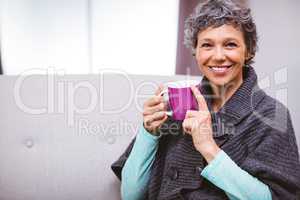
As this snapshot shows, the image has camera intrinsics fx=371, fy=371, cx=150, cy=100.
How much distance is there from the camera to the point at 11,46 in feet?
5.25

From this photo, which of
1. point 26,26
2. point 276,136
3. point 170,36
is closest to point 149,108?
point 276,136

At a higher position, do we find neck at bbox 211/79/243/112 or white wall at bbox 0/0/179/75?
white wall at bbox 0/0/179/75

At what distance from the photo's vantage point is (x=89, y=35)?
1638 millimetres

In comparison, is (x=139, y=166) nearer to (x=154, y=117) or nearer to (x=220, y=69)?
(x=154, y=117)

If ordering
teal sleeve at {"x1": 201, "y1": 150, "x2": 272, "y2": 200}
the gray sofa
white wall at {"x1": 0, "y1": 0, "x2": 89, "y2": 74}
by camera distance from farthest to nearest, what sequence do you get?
white wall at {"x1": 0, "y1": 0, "x2": 89, "y2": 74}, the gray sofa, teal sleeve at {"x1": 201, "y1": 150, "x2": 272, "y2": 200}

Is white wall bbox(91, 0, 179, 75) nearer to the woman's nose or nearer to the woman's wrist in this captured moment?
the woman's nose

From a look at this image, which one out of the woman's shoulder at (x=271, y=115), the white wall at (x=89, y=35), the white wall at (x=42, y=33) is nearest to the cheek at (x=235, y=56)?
the woman's shoulder at (x=271, y=115)

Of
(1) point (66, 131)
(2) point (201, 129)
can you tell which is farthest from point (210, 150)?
(1) point (66, 131)

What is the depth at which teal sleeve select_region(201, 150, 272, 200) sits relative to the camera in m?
0.85

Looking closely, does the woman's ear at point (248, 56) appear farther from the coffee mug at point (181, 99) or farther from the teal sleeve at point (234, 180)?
the teal sleeve at point (234, 180)

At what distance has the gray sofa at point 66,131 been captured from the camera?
1.27 metres

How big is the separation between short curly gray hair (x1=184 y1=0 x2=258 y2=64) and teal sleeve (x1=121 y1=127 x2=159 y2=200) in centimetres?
33

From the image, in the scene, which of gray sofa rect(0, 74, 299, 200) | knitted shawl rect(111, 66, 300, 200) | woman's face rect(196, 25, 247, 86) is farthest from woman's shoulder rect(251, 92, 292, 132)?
gray sofa rect(0, 74, 299, 200)

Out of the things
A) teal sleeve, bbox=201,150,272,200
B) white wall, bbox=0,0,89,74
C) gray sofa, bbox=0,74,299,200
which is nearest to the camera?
teal sleeve, bbox=201,150,272,200
